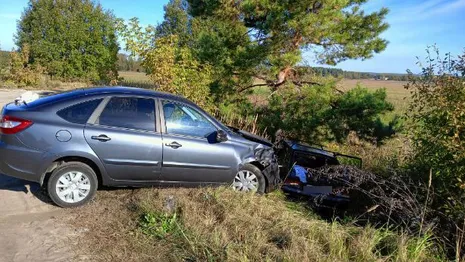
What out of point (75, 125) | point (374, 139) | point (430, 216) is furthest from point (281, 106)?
point (75, 125)

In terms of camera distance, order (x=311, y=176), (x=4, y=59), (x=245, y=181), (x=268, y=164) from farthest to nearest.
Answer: (x=4, y=59) < (x=311, y=176) < (x=268, y=164) < (x=245, y=181)

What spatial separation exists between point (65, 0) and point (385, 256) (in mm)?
28573

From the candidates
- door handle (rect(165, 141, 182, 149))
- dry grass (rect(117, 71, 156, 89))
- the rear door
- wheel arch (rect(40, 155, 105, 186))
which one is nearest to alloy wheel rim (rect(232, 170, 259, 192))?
door handle (rect(165, 141, 182, 149))

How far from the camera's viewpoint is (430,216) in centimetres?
543

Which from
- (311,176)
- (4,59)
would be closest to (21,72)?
(4,59)

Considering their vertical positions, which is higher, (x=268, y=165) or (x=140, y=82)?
(x=140, y=82)

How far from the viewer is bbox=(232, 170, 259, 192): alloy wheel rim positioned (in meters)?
6.21

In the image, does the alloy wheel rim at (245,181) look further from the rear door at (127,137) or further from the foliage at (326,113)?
the foliage at (326,113)

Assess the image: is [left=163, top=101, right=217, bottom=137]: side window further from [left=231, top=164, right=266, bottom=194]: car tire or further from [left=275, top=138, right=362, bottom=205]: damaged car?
[left=275, top=138, right=362, bottom=205]: damaged car

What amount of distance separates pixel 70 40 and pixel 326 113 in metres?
20.5

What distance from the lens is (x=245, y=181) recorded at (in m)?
6.27

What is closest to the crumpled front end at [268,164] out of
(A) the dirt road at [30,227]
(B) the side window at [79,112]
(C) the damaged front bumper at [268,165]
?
(C) the damaged front bumper at [268,165]

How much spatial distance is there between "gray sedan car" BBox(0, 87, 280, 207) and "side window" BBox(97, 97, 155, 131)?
0.01 m

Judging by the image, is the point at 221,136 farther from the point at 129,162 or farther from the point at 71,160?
the point at 71,160
